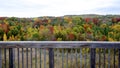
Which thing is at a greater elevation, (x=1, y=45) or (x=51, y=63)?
(x=1, y=45)

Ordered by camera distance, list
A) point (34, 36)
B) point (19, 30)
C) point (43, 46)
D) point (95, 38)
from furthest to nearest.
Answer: point (19, 30), point (95, 38), point (34, 36), point (43, 46)

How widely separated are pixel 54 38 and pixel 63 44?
7.28m

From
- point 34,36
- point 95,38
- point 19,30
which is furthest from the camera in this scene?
point 19,30

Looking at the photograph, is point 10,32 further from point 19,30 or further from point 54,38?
point 54,38

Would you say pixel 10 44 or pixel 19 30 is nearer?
pixel 10 44

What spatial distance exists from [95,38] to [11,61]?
811 centimetres

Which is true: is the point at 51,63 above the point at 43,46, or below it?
below

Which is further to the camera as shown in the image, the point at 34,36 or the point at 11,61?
the point at 34,36

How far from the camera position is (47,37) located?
1200 cm

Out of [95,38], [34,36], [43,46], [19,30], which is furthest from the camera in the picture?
[19,30]

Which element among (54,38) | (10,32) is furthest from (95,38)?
(10,32)

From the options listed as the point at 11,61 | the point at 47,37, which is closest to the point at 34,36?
the point at 47,37

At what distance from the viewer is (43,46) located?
15.8ft

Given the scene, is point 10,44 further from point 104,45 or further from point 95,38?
point 95,38
